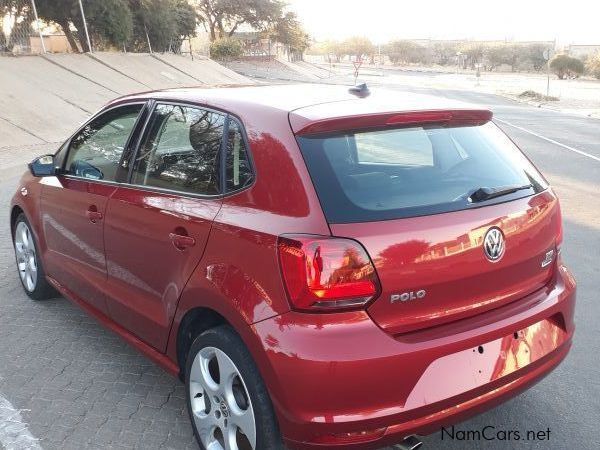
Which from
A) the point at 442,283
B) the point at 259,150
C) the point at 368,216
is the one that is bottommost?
the point at 442,283

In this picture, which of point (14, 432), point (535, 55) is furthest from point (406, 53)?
point (14, 432)

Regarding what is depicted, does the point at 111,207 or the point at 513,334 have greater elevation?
the point at 111,207

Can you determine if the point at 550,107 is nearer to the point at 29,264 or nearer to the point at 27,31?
the point at 27,31

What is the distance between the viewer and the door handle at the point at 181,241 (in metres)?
2.76

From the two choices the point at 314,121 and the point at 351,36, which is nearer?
the point at 314,121

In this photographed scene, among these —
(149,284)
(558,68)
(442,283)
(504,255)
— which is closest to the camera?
(442,283)

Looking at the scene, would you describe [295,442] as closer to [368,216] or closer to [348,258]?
[348,258]

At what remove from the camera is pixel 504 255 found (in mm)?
2551

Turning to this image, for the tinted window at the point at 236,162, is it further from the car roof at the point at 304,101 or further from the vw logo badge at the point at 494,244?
the vw logo badge at the point at 494,244

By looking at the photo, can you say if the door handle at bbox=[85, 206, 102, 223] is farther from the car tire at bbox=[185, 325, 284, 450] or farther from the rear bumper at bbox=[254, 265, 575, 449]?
the rear bumper at bbox=[254, 265, 575, 449]

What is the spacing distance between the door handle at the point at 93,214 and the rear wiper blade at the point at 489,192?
6.79ft

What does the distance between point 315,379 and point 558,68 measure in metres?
71.8

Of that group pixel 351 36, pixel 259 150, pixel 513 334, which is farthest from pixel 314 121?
pixel 351 36

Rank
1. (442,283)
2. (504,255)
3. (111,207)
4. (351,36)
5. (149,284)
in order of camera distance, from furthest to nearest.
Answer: (351,36) < (111,207) < (149,284) < (504,255) < (442,283)
